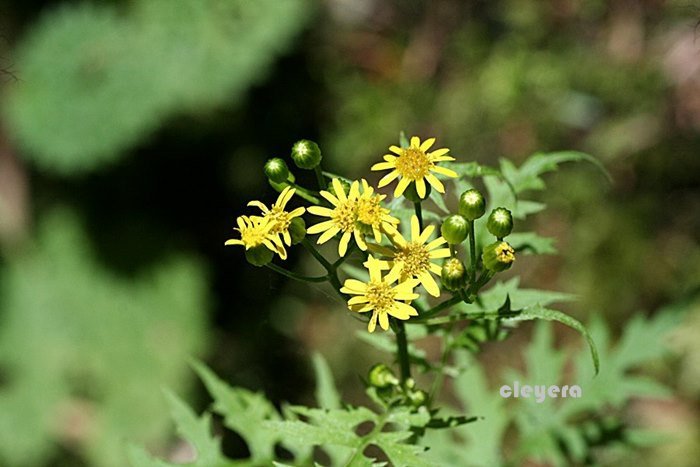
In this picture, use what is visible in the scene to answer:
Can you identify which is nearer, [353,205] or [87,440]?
[353,205]

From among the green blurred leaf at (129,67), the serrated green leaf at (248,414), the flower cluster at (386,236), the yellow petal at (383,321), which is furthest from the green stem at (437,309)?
the green blurred leaf at (129,67)

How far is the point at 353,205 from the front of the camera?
161 centimetres

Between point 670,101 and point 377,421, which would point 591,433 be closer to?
point 377,421

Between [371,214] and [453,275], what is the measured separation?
0.64 feet

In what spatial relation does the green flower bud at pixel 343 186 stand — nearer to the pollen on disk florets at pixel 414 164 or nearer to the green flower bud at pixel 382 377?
the pollen on disk florets at pixel 414 164

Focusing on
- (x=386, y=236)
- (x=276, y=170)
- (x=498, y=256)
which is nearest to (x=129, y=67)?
(x=276, y=170)

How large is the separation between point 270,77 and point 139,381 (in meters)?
1.66

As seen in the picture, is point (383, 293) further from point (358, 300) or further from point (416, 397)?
point (416, 397)

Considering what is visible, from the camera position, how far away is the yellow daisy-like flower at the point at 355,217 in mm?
1591

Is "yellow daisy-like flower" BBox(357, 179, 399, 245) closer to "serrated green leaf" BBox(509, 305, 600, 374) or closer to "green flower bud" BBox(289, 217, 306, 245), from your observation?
"green flower bud" BBox(289, 217, 306, 245)

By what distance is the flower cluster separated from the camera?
157 centimetres

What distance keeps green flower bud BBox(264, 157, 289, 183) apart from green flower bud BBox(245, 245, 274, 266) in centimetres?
15

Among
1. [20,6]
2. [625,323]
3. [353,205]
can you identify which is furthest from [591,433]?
[20,6]

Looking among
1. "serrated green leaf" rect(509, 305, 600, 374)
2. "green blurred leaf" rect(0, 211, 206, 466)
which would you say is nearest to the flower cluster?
"serrated green leaf" rect(509, 305, 600, 374)
